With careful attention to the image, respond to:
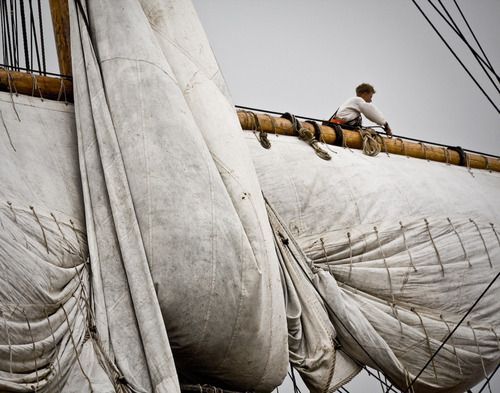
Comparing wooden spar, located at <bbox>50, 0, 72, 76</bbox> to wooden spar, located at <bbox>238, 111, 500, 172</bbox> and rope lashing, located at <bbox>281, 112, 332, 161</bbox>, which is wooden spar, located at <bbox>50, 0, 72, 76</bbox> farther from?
rope lashing, located at <bbox>281, 112, 332, 161</bbox>

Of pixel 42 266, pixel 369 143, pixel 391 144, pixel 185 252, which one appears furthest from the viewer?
pixel 391 144

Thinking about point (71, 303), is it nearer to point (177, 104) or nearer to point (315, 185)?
point (177, 104)

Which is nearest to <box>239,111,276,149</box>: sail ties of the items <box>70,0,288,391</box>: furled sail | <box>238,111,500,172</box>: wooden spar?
<box>238,111,500,172</box>: wooden spar

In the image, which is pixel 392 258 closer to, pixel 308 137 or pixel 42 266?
pixel 308 137

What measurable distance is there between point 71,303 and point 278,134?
2.85m

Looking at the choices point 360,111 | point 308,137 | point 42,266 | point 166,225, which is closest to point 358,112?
point 360,111

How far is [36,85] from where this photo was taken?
18.9 ft

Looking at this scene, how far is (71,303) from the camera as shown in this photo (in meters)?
4.55

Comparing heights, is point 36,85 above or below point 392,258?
above

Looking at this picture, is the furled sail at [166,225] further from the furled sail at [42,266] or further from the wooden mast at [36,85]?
the wooden mast at [36,85]

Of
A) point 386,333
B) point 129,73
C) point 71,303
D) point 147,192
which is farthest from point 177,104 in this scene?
point 386,333

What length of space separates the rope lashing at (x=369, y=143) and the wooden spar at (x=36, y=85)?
2.64 meters

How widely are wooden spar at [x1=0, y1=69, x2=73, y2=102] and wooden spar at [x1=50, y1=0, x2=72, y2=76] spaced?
0.66m

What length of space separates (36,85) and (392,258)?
8.62 ft
